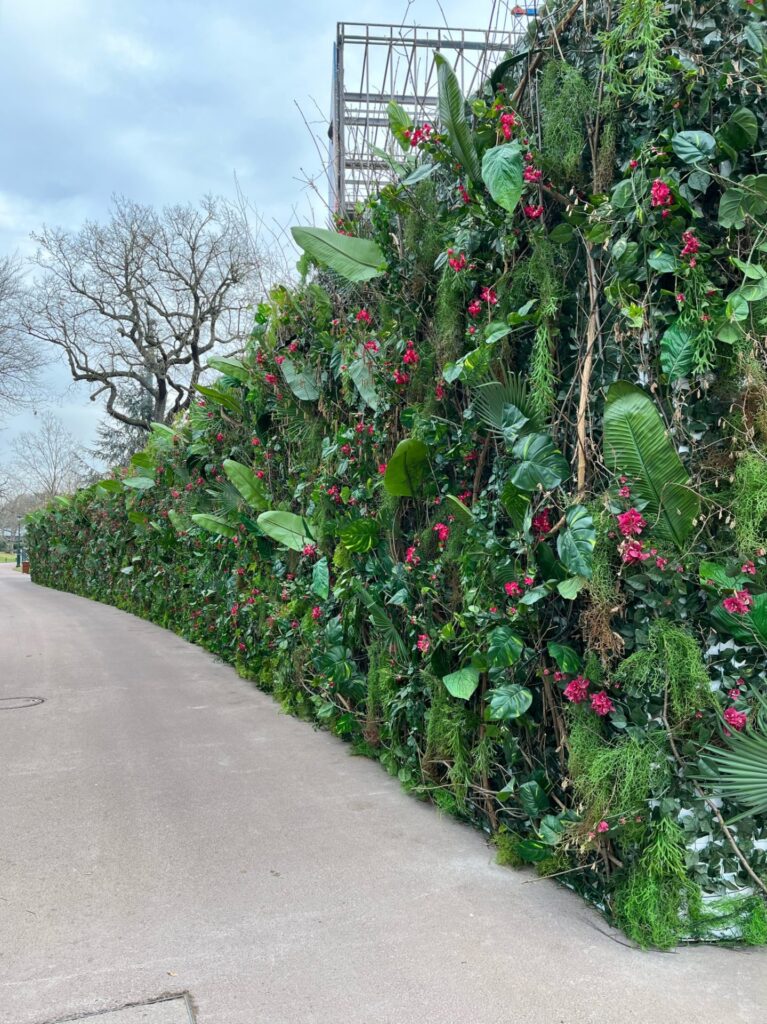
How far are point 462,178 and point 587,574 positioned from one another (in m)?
2.27

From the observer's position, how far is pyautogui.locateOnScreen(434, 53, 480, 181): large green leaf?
398 cm

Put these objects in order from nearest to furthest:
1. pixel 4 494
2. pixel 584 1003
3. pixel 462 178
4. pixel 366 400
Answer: pixel 584 1003 < pixel 462 178 < pixel 366 400 < pixel 4 494

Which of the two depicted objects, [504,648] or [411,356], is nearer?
[504,648]

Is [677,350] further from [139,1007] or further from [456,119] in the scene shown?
[139,1007]

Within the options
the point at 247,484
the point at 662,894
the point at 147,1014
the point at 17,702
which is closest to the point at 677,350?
the point at 662,894

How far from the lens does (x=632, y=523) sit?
124 inches

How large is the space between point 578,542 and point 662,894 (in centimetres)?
145

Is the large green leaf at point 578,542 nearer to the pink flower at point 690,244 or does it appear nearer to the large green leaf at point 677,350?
the large green leaf at point 677,350

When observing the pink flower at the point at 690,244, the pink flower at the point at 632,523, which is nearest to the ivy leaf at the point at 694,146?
the pink flower at the point at 690,244

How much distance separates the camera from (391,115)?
4.48 metres

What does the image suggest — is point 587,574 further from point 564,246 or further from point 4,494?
point 4,494

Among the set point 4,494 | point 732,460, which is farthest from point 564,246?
point 4,494

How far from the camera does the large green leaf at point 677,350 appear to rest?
3.18 m

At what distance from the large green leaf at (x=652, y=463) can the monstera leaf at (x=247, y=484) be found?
4.55m
